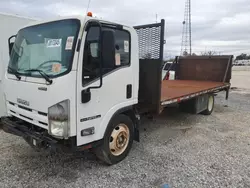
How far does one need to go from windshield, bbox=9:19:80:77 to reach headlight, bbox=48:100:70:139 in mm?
399

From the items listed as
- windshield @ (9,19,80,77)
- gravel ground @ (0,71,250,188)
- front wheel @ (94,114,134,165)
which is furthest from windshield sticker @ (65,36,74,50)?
gravel ground @ (0,71,250,188)

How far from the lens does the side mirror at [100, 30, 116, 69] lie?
2.80 metres

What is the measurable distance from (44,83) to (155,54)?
212 cm

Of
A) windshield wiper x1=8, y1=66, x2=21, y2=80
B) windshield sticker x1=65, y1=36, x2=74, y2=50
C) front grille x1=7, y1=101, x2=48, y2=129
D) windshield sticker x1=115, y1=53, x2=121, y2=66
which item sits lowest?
front grille x1=7, y1=101, x2=48, y2=129

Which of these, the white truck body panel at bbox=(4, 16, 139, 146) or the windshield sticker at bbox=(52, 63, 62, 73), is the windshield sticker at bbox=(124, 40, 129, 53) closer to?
the white truck body panel at bbox=(4, 16, 139, 146)

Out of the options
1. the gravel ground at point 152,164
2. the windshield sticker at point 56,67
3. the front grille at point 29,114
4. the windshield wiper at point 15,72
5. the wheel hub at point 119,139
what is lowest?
the gravel ground at point 152,164

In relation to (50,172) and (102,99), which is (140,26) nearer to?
(102,99)

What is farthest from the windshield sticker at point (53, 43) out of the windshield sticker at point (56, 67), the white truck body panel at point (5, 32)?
the white truck body panel at point (5, 32)

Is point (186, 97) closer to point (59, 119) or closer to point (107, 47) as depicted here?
point (107, 47)

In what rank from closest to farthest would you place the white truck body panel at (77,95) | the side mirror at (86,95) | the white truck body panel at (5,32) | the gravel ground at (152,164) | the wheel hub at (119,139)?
the white truck body panel at (77,95), the side mirror at (86,95), the gravel ground at (152,164), the wheel hub at (119,139), the white truck body panel at (5,32)

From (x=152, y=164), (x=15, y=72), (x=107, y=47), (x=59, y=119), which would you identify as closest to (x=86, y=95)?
(x=59, y=119)

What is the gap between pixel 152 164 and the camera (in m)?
3.69

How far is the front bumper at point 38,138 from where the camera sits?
285 centimetres

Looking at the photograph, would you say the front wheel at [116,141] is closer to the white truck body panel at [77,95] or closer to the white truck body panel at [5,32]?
the white truck body panel at [77,95]
